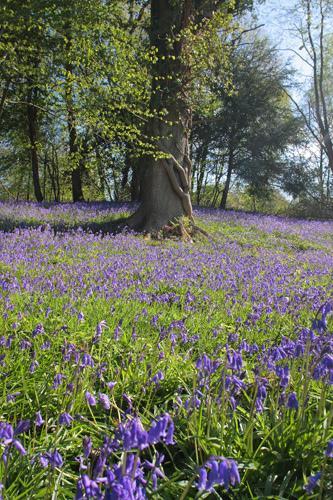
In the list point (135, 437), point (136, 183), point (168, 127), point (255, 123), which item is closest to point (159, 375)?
point (135, 437)

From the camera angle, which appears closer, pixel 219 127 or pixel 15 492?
pixel 15 492

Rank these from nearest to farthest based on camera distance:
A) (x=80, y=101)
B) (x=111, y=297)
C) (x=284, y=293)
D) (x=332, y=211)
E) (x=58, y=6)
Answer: (x=111, y=297) < (x=284, y=293) < (x=58, y=6) < (x=80, y=101) < (x=332, y=211)

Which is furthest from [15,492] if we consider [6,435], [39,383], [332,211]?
[332,211]

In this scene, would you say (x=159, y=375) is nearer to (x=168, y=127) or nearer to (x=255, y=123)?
(x=168, y=127)

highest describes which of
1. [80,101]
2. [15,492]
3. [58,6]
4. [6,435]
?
[58,6]

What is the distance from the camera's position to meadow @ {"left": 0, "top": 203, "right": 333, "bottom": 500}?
2055mm

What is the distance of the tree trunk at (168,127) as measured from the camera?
1245 cm

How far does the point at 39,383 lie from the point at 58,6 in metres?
9.91

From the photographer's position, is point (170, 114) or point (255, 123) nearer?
point (170, 114)

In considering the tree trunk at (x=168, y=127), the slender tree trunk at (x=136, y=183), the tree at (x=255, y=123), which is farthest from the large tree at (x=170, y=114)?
the tree at (x=255, y=123)

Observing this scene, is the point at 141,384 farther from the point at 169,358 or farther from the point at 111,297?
the point at 111,297

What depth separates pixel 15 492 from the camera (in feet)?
6.70

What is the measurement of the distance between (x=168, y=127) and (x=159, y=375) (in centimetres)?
1096

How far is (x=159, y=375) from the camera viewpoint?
2.79 meters
